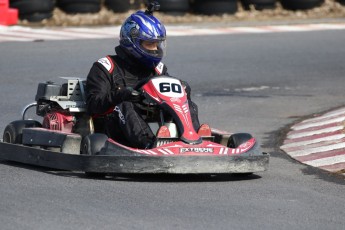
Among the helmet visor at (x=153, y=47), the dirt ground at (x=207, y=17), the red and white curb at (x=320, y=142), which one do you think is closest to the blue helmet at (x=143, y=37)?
the helmet visor at (x=153, y=47)

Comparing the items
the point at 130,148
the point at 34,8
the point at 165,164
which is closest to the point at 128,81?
the point at 130,148

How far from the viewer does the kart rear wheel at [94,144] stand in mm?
7020

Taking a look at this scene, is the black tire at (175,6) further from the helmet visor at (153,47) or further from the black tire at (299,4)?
the helmet visor at (153,47)

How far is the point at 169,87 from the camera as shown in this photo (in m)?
7.27

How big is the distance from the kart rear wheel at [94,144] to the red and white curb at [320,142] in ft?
5.58

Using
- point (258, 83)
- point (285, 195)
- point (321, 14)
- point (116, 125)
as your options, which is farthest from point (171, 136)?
point (321, 14)

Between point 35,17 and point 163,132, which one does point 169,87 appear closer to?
point 163,132

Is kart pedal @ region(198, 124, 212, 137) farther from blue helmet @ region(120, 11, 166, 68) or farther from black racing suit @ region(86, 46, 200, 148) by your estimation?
blue helmet @ region(120, 11, 166, 68)

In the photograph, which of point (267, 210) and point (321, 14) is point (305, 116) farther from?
point (321, 14)

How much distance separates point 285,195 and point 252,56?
8.75 m

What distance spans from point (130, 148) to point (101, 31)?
10504mm

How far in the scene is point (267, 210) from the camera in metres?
5.99

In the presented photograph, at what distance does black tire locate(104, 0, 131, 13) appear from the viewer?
60.4ft

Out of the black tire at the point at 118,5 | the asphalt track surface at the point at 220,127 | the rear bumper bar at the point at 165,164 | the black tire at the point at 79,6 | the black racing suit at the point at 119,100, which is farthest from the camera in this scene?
the black tire at the point at 118,5
